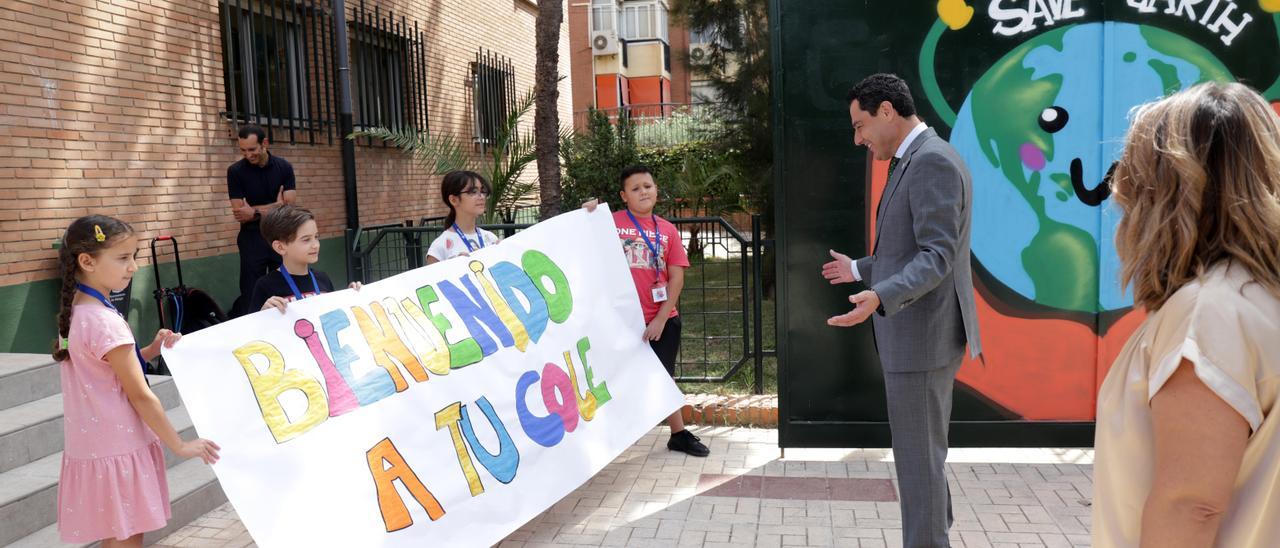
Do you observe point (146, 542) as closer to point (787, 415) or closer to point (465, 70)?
point (787, 415)

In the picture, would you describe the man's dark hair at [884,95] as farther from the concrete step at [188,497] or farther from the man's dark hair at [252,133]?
the man's dark hair at [252,133]

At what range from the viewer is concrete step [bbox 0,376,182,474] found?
175 inches

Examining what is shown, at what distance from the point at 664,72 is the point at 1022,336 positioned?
32.6 metres

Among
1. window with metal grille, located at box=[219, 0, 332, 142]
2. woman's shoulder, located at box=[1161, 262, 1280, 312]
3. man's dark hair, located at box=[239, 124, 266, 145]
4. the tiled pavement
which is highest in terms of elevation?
window with metal grille, located at box=[219, 0, 332, 142]

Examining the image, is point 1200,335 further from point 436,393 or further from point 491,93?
point 491,93

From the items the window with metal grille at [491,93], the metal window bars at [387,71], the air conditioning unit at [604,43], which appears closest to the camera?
the metal window bars at [387,71]

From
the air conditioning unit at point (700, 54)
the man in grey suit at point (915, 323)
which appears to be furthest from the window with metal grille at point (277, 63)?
the man in grey suit at point (915, 323)

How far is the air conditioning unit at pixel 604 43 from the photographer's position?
3281 cm

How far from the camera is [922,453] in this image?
136 inches

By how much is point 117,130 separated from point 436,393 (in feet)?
16.5

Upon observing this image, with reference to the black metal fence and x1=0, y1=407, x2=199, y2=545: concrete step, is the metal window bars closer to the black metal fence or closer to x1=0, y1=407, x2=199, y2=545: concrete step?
the black metal fence

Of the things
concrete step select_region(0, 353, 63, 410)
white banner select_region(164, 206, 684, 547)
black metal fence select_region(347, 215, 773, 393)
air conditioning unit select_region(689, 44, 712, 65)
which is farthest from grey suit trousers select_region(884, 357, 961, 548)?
air conditioning unit select_region(689, 44, 712, 65)

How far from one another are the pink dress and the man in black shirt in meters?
4.34

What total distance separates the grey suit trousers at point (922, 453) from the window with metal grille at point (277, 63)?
295 inches
